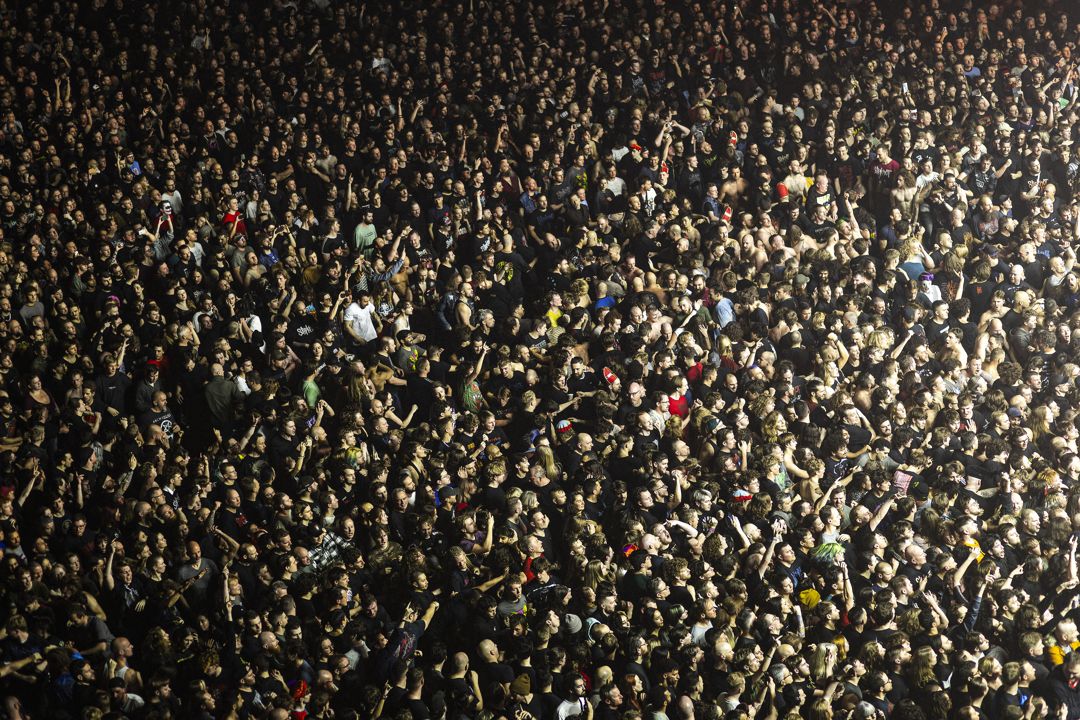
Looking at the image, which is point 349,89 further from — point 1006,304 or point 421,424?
point 1006,304

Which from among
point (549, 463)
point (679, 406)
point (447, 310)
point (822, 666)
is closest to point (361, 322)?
point (447, 310)

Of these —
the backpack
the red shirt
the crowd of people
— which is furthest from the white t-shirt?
the red shirt

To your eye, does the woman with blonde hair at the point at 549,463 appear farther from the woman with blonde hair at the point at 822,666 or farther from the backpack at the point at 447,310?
the woman with blonde hair at the point at 822,666

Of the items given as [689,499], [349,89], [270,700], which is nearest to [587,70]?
[349,89]

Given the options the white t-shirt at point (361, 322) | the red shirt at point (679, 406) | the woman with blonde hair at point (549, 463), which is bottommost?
the woman with blonde hair at point (549, 463)

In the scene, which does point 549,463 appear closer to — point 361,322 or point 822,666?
point 361,322

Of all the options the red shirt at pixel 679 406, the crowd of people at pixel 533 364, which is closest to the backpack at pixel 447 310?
the crowd of people at pixel 533 364
